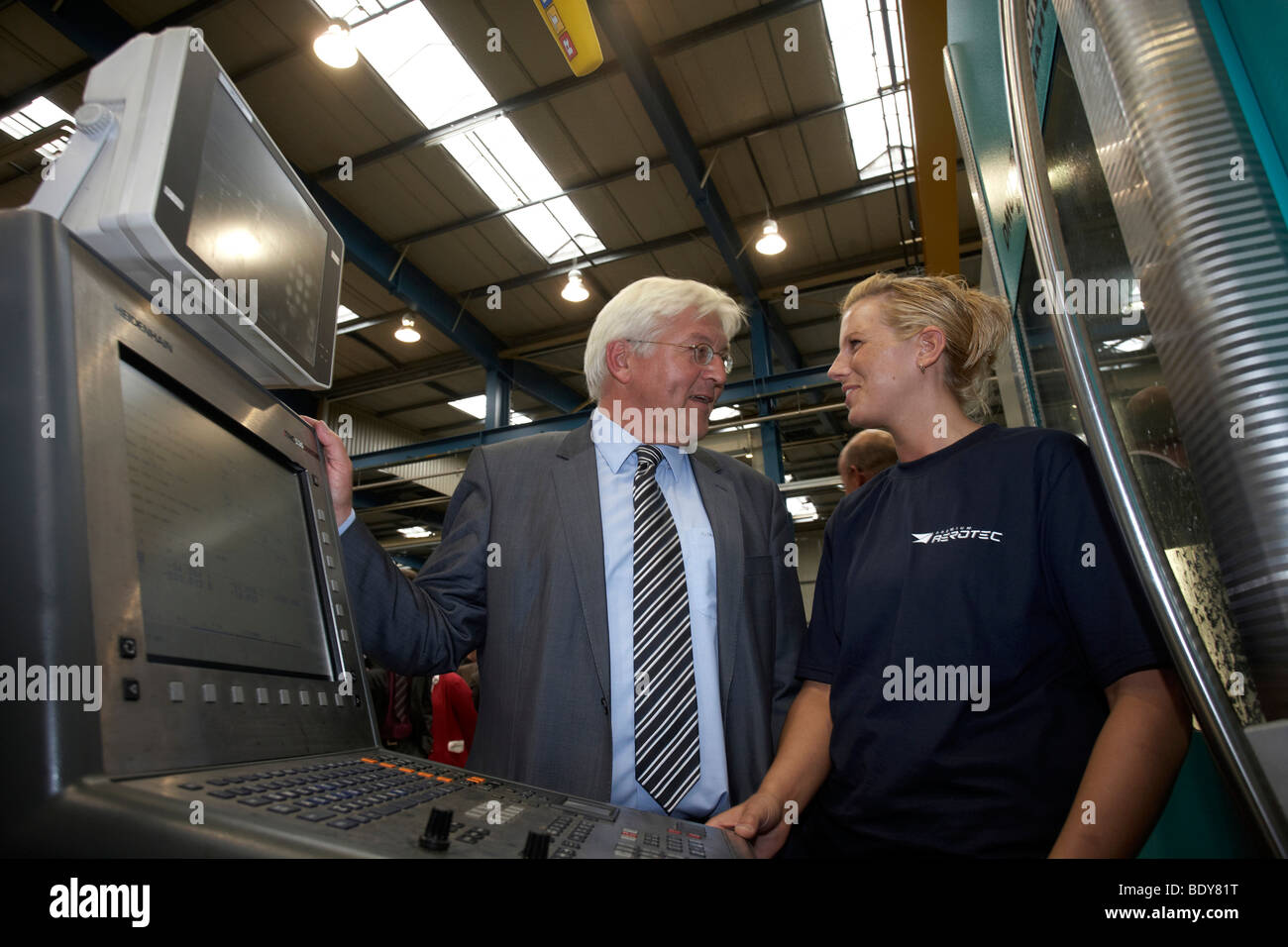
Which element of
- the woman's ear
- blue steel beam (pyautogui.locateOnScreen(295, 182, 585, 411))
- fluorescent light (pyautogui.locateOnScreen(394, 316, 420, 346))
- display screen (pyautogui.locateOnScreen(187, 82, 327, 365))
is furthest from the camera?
fluorescent light (pyautogui.locateOnScreen(394, 316, 420, 346))

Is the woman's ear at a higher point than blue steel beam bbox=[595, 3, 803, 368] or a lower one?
lower

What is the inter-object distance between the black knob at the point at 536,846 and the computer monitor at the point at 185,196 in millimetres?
572

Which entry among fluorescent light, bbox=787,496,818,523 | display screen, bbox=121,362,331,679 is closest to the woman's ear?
display screen, bbox=121,362,331,679

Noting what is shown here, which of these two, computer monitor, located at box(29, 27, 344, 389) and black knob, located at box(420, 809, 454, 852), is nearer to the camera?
black knob, located at box(420, 809, 454, 852)

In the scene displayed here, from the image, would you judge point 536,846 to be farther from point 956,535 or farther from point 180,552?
point 956,535

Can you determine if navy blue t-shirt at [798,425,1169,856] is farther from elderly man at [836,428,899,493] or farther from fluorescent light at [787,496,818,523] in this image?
fluorescent light at [787,496,818,523]

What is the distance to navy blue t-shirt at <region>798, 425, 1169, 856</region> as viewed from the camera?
3.27 ft

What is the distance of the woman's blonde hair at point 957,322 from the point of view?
1.47 m

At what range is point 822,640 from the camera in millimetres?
1365

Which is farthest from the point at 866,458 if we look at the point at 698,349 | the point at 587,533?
the point at 587,533

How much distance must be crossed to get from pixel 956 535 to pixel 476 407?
1013cm

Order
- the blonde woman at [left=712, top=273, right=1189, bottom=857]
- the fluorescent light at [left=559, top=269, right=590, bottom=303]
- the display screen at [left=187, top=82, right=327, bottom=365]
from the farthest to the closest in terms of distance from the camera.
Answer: the fluorescent light at [left=559, top=269, right=590, bottom=303] → the blonde woman at [left=712, top=273, right=1189, bottom=857] → the display screen at [left=187, top=82, right=327, bottom=365]

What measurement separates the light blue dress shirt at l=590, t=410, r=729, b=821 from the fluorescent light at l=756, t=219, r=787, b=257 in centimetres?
546
